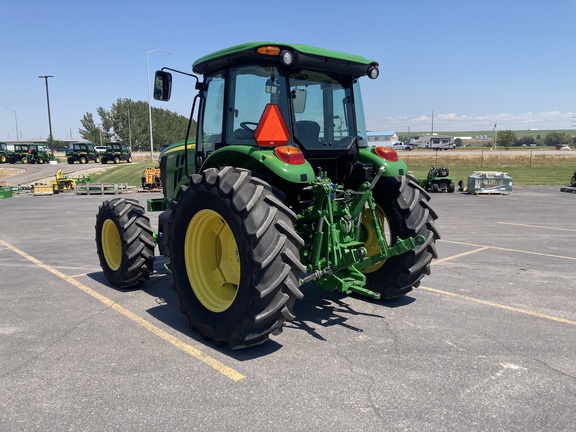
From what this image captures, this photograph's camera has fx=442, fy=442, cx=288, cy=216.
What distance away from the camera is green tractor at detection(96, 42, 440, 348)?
148 inches

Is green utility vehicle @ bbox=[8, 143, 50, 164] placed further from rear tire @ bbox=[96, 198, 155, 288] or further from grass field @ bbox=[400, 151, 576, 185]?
rear tire @ bbox=[96, 198, 155, 288]

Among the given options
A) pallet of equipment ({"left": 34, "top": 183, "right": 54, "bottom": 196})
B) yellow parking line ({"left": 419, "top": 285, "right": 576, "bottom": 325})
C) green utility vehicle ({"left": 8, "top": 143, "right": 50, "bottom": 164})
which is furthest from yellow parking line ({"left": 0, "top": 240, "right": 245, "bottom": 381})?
green utility vehicle ({"left": 8, "top": 143, "right": 50, "bottom": 164})

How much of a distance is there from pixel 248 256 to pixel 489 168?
124 ft

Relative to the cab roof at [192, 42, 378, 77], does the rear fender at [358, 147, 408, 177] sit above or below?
below

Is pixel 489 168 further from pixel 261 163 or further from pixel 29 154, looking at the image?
pixel 29 154

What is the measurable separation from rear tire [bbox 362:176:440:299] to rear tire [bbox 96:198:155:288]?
2.98m

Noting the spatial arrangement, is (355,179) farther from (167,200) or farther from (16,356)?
(16,356)

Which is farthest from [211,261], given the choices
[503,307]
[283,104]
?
[503,307]

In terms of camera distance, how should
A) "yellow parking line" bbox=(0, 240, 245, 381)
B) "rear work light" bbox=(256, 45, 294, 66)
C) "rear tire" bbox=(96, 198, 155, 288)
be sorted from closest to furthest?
"yellow parking line" bbox=(0, 240, 245, 381), "rear work light" bbox=(256, 45, 294, 66), "rear tire" bbox=(96, 198, 155, 288)

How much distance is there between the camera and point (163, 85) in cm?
535

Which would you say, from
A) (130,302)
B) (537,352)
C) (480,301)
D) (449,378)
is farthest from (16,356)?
(480,301)

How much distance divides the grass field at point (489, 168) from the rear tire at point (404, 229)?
2367 centimetres

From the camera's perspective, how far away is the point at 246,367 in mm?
3664

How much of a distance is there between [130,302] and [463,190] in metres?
19.8
